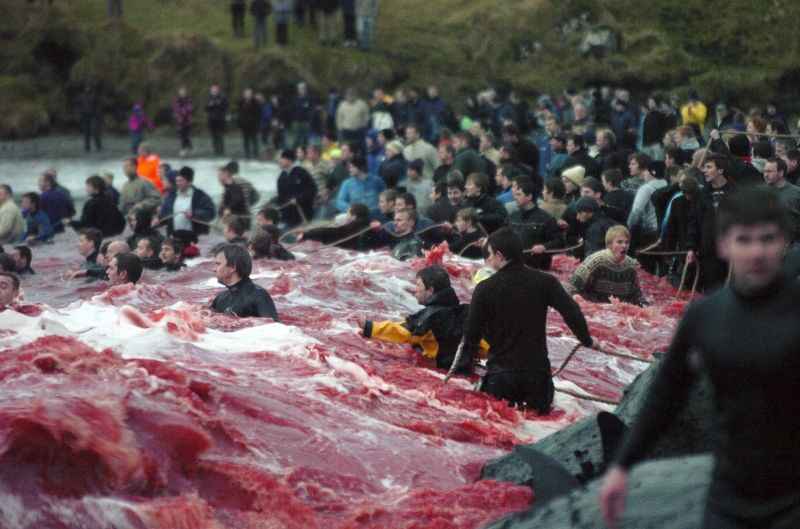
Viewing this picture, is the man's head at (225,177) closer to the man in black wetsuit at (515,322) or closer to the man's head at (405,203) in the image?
the man's head at (405,203)

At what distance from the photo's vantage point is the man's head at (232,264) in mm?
10383

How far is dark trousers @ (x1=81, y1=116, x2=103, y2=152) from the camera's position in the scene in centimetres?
3008

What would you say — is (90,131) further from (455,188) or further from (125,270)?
(125,270)

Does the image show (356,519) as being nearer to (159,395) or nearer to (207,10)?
(159,395)

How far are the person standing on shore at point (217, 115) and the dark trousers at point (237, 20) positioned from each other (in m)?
3.93

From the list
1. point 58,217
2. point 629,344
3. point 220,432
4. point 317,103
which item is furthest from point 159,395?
point 317,103

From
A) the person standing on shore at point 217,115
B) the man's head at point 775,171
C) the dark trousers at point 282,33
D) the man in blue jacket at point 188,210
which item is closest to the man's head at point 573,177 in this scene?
the man's head at point 775,171

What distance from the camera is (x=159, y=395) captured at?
7184mm

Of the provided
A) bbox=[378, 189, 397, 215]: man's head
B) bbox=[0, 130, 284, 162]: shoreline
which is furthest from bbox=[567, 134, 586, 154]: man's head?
bbox=[0, 130, 284, 162]: shoreline

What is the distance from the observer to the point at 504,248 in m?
8.43

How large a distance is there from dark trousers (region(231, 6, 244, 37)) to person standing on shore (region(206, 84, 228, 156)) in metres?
3.93

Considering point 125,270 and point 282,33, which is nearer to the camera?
point 125,270

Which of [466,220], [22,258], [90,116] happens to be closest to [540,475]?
[466,220]

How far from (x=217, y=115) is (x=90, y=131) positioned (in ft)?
10.5
